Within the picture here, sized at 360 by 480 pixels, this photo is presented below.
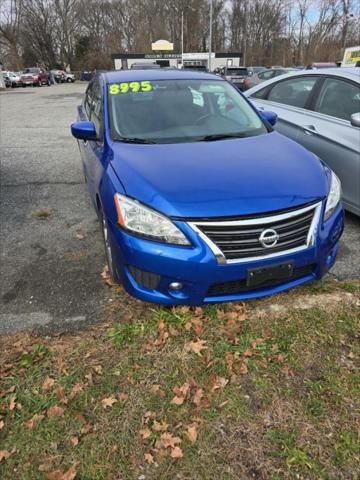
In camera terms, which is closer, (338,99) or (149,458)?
(149,458)

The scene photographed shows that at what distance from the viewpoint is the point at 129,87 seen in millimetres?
3549

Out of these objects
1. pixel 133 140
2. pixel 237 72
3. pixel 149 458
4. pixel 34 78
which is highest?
pixel 133 140

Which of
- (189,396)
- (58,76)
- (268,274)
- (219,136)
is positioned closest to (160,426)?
(189,396)

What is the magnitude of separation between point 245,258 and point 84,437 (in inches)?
50.6

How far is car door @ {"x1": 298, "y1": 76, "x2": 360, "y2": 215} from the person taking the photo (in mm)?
3715

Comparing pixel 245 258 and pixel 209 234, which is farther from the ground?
pixel 209 234

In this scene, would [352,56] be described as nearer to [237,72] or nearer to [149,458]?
[237,72]

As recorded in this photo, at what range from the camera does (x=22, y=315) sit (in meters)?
2.70

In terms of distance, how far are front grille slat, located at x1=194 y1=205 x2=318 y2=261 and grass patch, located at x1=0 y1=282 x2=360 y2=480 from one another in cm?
61

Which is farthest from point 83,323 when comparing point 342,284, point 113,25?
point 113,25

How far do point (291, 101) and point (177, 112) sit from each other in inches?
89.7

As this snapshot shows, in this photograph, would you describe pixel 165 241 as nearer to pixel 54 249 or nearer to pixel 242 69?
pixel 54 249

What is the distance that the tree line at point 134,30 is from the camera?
193 feet

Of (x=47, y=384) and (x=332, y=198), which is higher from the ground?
(x=332, y=198)
